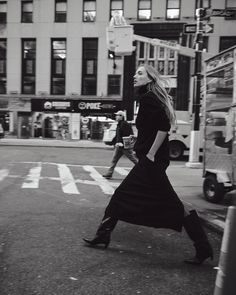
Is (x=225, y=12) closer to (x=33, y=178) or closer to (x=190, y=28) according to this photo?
(x=190, y=28)

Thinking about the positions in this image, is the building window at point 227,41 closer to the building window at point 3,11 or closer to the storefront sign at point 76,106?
the storefront sign at point 76,106

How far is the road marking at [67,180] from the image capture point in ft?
27.1

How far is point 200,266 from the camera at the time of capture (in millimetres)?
3955

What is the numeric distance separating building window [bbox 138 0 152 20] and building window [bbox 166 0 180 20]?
142cm

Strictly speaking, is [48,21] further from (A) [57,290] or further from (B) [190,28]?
(A) [57,290]

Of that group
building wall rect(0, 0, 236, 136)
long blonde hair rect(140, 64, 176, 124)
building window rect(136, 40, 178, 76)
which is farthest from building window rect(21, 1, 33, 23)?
long blonde hair rect(140, 64, 176, 124)

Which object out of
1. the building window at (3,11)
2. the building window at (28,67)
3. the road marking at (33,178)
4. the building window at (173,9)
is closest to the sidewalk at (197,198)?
the road marking at (33,178)

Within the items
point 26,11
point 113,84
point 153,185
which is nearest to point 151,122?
point 153,185

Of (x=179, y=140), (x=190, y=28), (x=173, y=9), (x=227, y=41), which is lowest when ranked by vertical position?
(x=179, y=140)

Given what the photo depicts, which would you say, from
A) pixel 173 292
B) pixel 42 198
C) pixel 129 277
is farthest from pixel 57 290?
pixel 42 198

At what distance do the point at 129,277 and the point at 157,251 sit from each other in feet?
2.79

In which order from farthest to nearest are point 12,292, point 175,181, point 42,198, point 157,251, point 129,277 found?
point 175,181
point 42,198
point 157,251
point 129,277
point 12,292

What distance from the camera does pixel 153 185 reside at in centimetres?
405

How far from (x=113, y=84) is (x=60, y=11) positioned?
731cm
